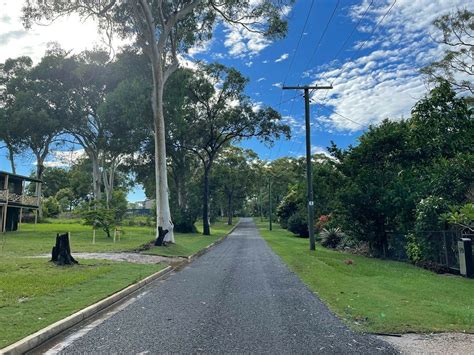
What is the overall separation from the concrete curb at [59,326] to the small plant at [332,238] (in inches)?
860

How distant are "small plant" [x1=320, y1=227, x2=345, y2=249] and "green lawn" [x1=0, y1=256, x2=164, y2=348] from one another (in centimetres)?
1764

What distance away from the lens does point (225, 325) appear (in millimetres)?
6906

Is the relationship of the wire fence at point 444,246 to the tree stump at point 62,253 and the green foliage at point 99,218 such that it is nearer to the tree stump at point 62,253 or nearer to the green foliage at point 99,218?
the tree stump at point 62,253

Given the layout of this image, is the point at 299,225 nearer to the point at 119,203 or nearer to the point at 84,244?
the point at 119,203

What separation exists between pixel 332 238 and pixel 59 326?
25.8 meters

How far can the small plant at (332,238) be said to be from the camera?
30047mm

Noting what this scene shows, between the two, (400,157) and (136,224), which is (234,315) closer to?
(400,157)

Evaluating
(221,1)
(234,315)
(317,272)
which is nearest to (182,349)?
(234,315)

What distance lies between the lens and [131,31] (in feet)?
90.9

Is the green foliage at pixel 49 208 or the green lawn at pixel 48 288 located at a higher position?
the green foliage at pixel 49 208

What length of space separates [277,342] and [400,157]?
17.7 metres

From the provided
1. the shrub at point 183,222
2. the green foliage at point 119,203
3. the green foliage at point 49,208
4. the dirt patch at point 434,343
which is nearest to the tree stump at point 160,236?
the dirt patch at point 434,343

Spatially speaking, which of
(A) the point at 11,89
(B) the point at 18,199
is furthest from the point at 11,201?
(A) the point at 11,89

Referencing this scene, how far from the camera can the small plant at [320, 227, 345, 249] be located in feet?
98.6
